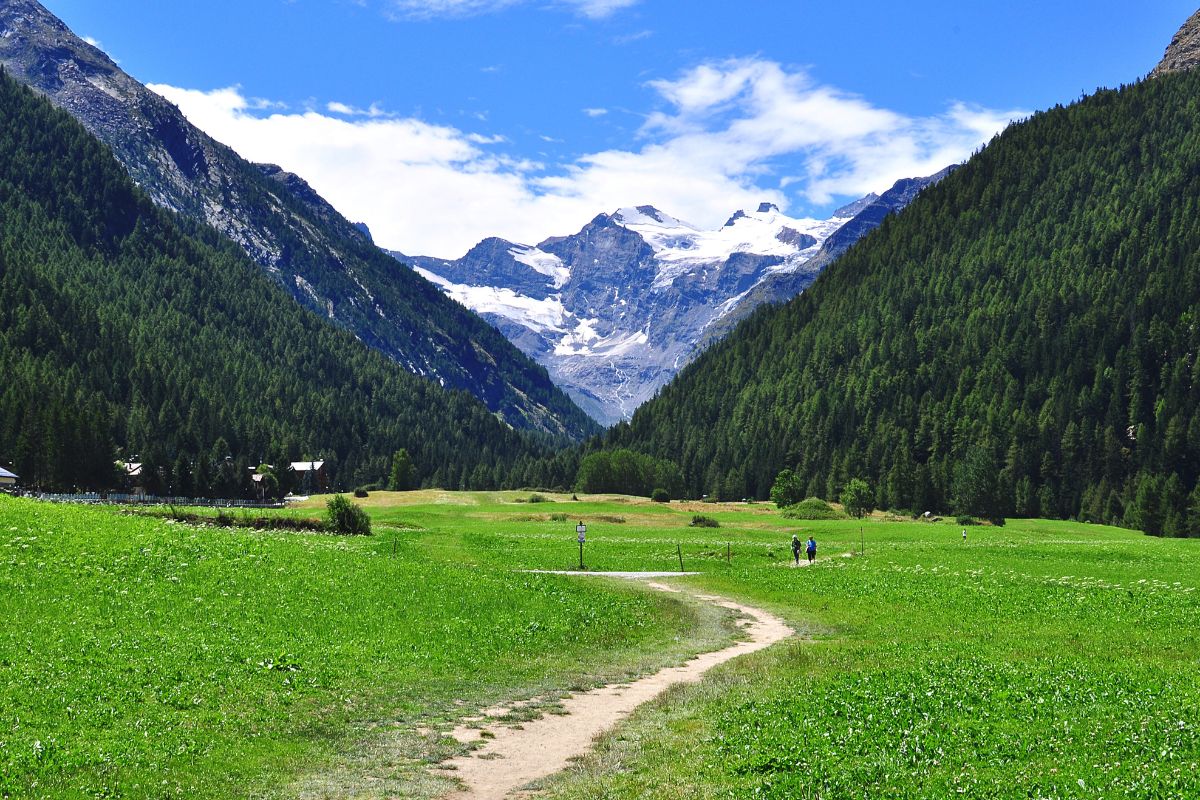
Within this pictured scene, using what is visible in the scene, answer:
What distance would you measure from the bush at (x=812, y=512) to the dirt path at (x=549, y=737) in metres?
109

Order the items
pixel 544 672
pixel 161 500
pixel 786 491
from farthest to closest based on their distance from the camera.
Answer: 1. pixel 786 491
2. pixel 161 500
3. pixel 544 672

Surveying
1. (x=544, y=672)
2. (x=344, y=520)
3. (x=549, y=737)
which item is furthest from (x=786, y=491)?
(x=549, y=737)

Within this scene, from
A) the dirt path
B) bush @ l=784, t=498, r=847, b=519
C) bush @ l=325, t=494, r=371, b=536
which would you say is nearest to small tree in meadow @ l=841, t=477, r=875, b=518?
bush @ l=784, t=498, r=847, b=519

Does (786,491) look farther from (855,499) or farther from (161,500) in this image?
(161,500)

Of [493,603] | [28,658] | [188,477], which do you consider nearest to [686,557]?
[493,603]

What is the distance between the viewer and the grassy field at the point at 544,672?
17250 mm

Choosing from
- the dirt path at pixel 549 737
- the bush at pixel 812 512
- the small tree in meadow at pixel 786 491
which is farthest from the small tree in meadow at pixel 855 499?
the dirt path at pixel 549 737

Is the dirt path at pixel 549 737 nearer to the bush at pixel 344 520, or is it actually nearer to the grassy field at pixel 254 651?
the grassy field at pixel 254 651

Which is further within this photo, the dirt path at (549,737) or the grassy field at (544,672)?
the dirt path at (549,737)

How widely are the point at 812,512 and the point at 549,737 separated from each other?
12309 cm

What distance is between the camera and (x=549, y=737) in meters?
22.2

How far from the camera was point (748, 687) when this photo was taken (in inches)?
1050

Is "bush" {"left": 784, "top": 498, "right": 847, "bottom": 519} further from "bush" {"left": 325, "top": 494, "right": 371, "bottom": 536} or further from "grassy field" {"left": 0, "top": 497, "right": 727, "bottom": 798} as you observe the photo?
"grassy field" {"left": 0, "top": 497, "right": 727, "bottom": 798}

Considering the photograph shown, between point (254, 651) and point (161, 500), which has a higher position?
point (254, 651)
